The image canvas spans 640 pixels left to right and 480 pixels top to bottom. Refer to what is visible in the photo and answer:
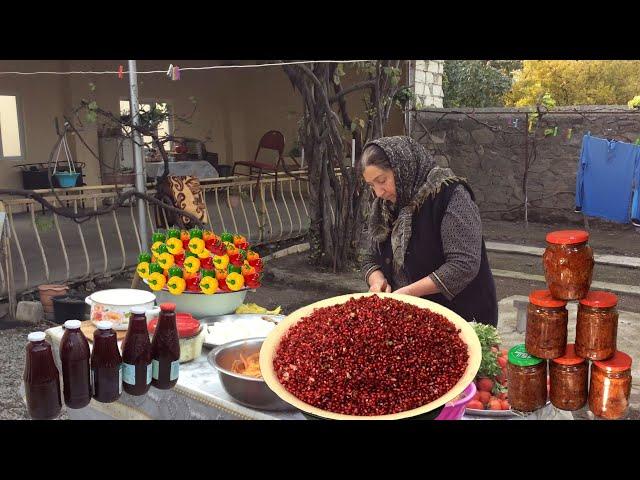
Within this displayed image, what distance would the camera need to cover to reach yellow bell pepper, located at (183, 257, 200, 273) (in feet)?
6.86

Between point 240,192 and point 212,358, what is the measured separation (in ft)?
16.5

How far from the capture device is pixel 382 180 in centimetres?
200

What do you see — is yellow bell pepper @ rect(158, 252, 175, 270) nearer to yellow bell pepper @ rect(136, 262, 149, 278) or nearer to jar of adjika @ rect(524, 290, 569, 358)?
yellow bell pepper @ rect(136, 262, 149, 278)

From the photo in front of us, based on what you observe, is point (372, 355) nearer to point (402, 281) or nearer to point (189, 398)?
point (189, 398)

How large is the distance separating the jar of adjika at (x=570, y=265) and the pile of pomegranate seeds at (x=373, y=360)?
0.29 metres

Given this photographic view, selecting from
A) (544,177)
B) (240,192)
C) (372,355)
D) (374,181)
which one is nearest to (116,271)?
(240,192)

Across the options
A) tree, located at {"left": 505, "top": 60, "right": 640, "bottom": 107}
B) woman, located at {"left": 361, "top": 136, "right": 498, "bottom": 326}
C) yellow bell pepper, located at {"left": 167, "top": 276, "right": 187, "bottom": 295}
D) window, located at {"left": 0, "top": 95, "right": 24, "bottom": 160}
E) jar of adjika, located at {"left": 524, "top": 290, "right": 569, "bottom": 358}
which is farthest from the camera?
tree, located at {"left": 505, "top": 60, "right": 640, "bottom": 107}

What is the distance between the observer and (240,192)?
656cm

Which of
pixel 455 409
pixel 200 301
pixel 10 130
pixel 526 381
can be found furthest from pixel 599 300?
pixel 10 130

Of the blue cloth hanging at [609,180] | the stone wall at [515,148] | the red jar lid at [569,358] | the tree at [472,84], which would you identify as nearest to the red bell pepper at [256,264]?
the red jar lid at [569,358]

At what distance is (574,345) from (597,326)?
4.1 inches

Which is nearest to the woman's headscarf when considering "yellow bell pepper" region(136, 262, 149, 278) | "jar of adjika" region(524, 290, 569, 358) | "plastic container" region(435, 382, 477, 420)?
"jar of adjika" region(524, 290, 569, 358)

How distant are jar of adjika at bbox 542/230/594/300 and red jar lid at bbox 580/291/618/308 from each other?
0.02 meters

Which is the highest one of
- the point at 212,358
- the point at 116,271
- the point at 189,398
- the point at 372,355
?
the point at 372,355
